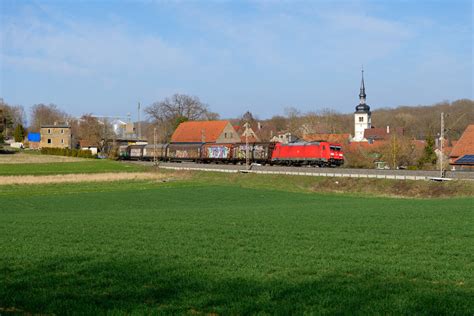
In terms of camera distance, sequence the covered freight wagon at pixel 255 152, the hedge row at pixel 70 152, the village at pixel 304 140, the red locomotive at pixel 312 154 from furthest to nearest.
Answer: the hedge row at pixel 70 152 → the village at pixel 304 140 → the covered freight wagon at pixel 255 152 → the red locomotive at pixel 312 154

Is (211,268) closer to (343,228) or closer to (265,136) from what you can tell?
(343,228)

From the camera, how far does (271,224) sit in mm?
19156

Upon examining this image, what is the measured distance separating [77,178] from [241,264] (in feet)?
153

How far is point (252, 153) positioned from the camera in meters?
70.9

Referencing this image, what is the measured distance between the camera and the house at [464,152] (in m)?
65.5

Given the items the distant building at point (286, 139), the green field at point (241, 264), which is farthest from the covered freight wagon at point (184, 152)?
the green field at point (241, 264)

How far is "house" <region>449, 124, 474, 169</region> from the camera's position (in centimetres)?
6550

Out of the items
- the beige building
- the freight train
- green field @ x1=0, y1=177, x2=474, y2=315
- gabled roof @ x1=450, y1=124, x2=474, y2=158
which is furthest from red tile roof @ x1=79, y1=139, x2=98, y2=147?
green field @ x1=0, y1=177, x2=474, y2=315

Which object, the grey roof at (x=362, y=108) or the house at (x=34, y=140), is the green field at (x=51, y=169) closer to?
the house at (x=34, y=140)

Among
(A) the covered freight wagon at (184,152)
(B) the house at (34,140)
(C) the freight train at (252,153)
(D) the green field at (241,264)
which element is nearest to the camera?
(D) the green field at (241,264)

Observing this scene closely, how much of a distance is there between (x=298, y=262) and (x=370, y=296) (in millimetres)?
3063

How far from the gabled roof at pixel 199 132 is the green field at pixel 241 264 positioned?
3346 inches

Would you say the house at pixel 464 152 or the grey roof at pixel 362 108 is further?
the grey roof at pixel 362 108

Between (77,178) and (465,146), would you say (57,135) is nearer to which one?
(77,178)
